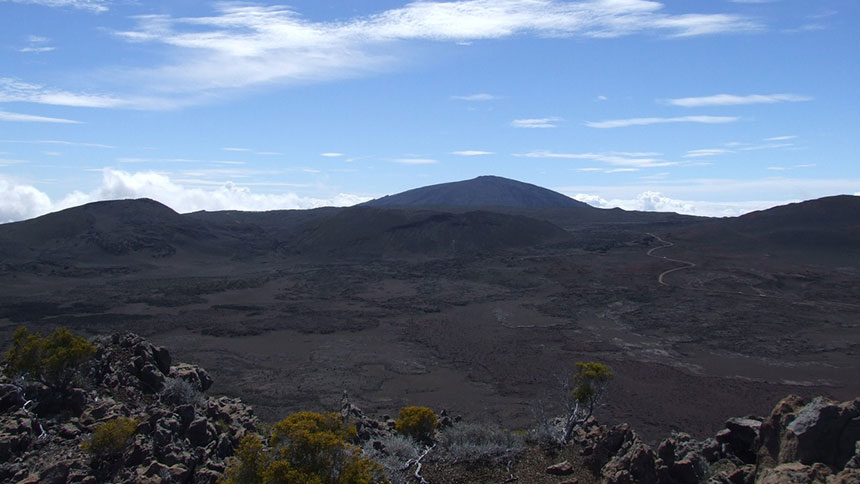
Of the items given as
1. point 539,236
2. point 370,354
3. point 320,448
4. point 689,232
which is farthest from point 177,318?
point 689,232

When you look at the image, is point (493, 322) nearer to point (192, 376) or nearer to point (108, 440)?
point (192, 376)

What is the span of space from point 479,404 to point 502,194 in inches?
5975

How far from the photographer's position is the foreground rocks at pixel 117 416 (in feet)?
26.6

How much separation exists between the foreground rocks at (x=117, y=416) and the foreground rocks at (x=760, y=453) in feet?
20.0

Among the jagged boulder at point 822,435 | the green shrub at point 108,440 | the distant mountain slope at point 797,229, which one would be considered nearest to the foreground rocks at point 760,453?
the jagged boulder at point 822,435

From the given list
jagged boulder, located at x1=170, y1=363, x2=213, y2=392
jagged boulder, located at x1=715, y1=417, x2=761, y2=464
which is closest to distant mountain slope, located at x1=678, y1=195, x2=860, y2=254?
jagged boulder, located at x1=715, y1=417, x2=761, y2=464

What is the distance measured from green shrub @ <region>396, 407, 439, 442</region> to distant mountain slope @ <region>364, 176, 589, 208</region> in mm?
148006

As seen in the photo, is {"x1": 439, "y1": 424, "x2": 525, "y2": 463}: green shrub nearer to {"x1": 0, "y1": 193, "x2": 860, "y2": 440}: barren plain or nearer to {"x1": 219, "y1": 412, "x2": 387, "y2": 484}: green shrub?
{"x1": 0, "y1": 193, "x2": 860, "y2": 440}: barren plain

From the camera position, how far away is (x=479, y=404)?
20016 millimetres

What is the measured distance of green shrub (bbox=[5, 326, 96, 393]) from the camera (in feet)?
33.2

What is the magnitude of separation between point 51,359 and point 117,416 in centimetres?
159

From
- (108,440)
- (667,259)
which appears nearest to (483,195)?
(667,259)

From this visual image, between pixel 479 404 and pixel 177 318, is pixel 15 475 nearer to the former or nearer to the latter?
pixel 479 404

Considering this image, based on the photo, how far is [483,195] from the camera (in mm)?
169125
